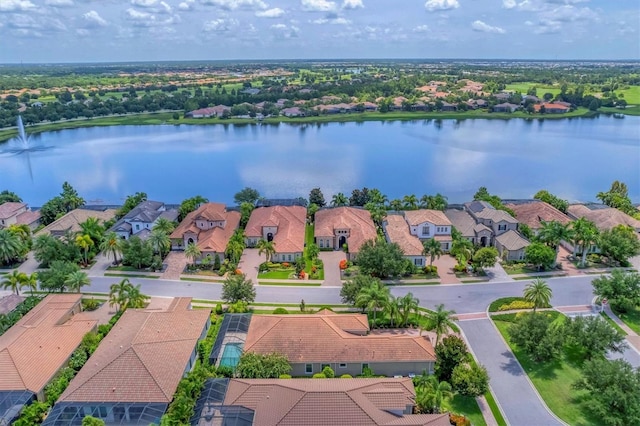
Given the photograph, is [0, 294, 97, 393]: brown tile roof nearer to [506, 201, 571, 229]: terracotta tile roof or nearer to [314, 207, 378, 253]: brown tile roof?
[314, 207, 378, 253]: brown tile roof

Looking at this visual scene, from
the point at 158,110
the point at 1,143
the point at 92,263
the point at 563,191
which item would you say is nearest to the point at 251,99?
the point at 158,110

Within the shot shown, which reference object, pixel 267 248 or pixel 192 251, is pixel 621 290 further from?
pixel 192 251

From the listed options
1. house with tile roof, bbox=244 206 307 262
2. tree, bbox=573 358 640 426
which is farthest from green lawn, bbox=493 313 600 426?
house with tile roof, bbox=244 206 307 262

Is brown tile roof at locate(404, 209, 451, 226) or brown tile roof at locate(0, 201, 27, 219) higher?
brown tile roof at locate(404, 209, 451, 226)

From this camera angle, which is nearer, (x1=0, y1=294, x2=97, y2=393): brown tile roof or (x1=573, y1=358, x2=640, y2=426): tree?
(x1=573, y1=358, x2=640, y2=426): tree

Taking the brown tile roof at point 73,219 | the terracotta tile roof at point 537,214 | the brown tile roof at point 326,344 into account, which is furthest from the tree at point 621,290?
the brown tile roof at point 73,219

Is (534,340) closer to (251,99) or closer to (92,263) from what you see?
(92,263)

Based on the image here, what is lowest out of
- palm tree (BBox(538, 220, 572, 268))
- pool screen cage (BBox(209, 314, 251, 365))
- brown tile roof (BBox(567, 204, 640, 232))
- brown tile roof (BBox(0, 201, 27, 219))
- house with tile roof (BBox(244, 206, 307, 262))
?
pool screen cage (BBox(209, 314, 251, 365))
